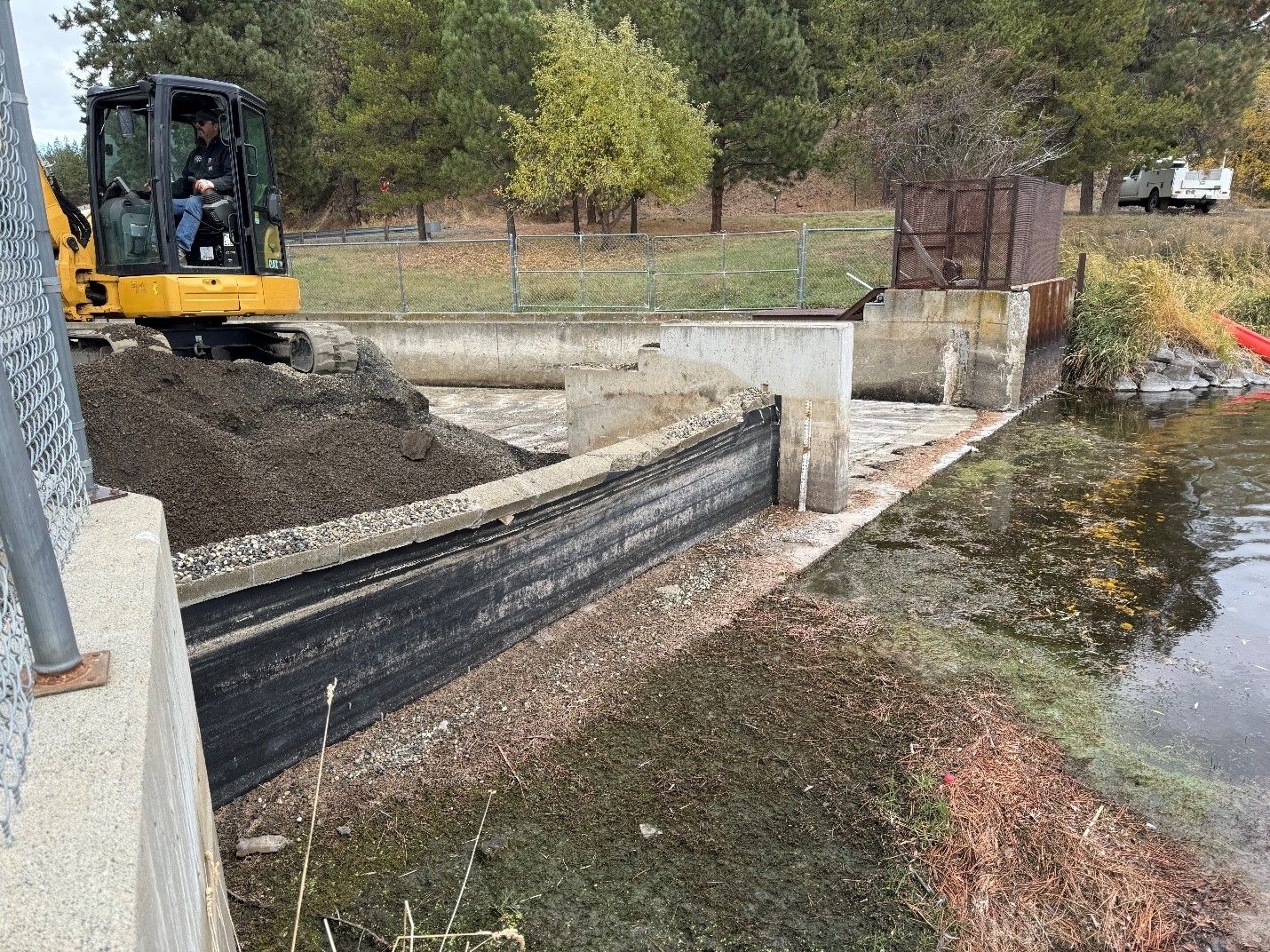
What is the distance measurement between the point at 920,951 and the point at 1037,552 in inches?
171

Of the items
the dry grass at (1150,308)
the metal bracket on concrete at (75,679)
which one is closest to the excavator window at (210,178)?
the metal bracket on concrete at (75,679)

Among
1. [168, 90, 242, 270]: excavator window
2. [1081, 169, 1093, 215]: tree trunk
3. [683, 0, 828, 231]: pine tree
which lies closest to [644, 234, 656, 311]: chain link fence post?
[168, 90, 242, 270]: excavator window

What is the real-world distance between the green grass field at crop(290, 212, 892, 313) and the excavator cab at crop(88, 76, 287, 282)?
703cm

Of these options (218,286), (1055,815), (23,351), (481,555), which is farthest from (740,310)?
(23,351)

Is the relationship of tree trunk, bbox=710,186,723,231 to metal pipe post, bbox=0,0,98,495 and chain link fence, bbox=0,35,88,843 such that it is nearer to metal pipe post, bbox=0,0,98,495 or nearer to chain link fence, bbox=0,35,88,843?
metal pipe post, bbox=0,0,98,495

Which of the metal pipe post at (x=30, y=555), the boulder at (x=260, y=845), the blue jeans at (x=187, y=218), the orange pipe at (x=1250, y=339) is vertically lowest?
the boulder at (x=260, y=845)

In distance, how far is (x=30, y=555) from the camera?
5.33 feet

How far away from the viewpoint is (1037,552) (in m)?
6.74

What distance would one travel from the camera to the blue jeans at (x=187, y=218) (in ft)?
27.9

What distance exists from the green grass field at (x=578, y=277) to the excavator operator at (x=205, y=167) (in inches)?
281

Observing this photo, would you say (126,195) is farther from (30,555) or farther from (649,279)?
(649,279)

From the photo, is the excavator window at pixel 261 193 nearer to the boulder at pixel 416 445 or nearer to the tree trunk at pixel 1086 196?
the boulder at pixel 416 445

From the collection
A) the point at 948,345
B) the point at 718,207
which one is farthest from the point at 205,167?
the point at 718,207

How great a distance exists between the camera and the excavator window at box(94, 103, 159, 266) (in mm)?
8484
